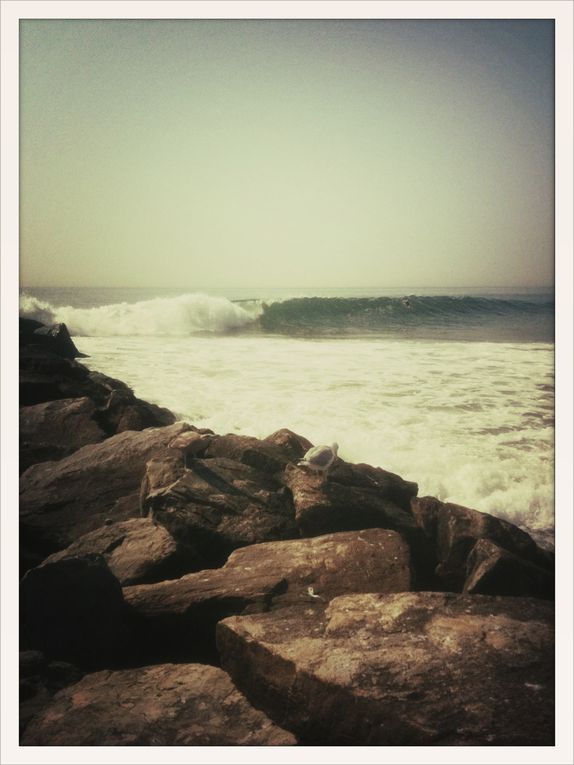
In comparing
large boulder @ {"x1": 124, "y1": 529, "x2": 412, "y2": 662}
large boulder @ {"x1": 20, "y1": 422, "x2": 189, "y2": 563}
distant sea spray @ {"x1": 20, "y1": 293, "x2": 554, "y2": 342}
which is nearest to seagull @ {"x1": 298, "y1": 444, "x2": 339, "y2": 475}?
large boulder @ {"x1": 124, "y1": 529, "x2": 412, "y2": 662}

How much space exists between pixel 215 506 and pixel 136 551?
1.39ft

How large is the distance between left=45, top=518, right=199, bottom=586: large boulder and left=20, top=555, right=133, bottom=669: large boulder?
14 centimetres

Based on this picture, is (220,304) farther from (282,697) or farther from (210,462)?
(282,697)

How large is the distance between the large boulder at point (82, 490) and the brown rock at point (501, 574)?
1.67 metres

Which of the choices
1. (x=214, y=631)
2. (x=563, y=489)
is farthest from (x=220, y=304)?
(x=563, y=489)

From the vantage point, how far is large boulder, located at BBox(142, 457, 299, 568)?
112 inches

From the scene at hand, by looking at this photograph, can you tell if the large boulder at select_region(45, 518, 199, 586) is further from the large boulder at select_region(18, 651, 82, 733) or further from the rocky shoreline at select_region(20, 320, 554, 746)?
the large boulder at select_region(18, 651, 82, 733)

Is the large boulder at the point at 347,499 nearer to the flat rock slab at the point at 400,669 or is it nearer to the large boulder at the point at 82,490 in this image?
the flat rock slab at the point at 400,669

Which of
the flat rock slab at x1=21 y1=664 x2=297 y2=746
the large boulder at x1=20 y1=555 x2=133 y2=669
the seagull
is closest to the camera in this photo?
the flat rock slab at x1=21 y1=664 x2=297 y2=746

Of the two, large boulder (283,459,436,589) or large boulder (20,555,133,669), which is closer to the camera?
large boulder (20,555,133,669)

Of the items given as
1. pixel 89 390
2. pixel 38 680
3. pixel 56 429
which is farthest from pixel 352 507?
pixel 89 390

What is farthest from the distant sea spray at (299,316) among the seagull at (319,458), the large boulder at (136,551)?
the large boulder at (136,551)

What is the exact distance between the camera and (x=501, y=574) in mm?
2629

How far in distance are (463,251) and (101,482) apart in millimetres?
2463
